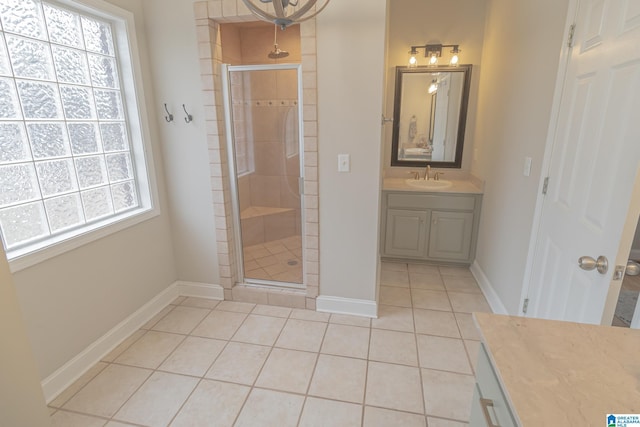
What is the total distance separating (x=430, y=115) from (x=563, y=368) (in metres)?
3.09

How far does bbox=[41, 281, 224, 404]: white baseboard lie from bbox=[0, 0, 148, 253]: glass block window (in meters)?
0.75

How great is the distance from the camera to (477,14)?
10.6ft

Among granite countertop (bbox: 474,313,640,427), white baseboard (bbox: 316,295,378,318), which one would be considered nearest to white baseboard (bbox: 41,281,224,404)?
white baseboard (bbox: 316,295,378,318)

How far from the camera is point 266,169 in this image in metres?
2.94

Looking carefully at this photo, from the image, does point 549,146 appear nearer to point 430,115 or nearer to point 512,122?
point 512,122

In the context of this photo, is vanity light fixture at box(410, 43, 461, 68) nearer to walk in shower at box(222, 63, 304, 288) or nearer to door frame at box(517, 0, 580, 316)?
walk in shower at box(222, 63, 304, 288)

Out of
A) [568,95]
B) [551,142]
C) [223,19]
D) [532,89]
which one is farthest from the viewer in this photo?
[223,19]

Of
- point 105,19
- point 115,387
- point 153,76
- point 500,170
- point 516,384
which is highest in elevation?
point 105,19

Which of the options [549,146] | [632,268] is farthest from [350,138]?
[632,268]

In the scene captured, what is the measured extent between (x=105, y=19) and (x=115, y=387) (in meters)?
2.30

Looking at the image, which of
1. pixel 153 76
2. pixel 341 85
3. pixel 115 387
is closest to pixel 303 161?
pixel 341 85

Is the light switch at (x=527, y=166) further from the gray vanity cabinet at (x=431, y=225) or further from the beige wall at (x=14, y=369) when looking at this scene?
the beige wall at (x=14, y=369)

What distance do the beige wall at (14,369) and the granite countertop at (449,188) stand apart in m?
2.77

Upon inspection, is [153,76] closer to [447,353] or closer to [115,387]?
[115,387]
